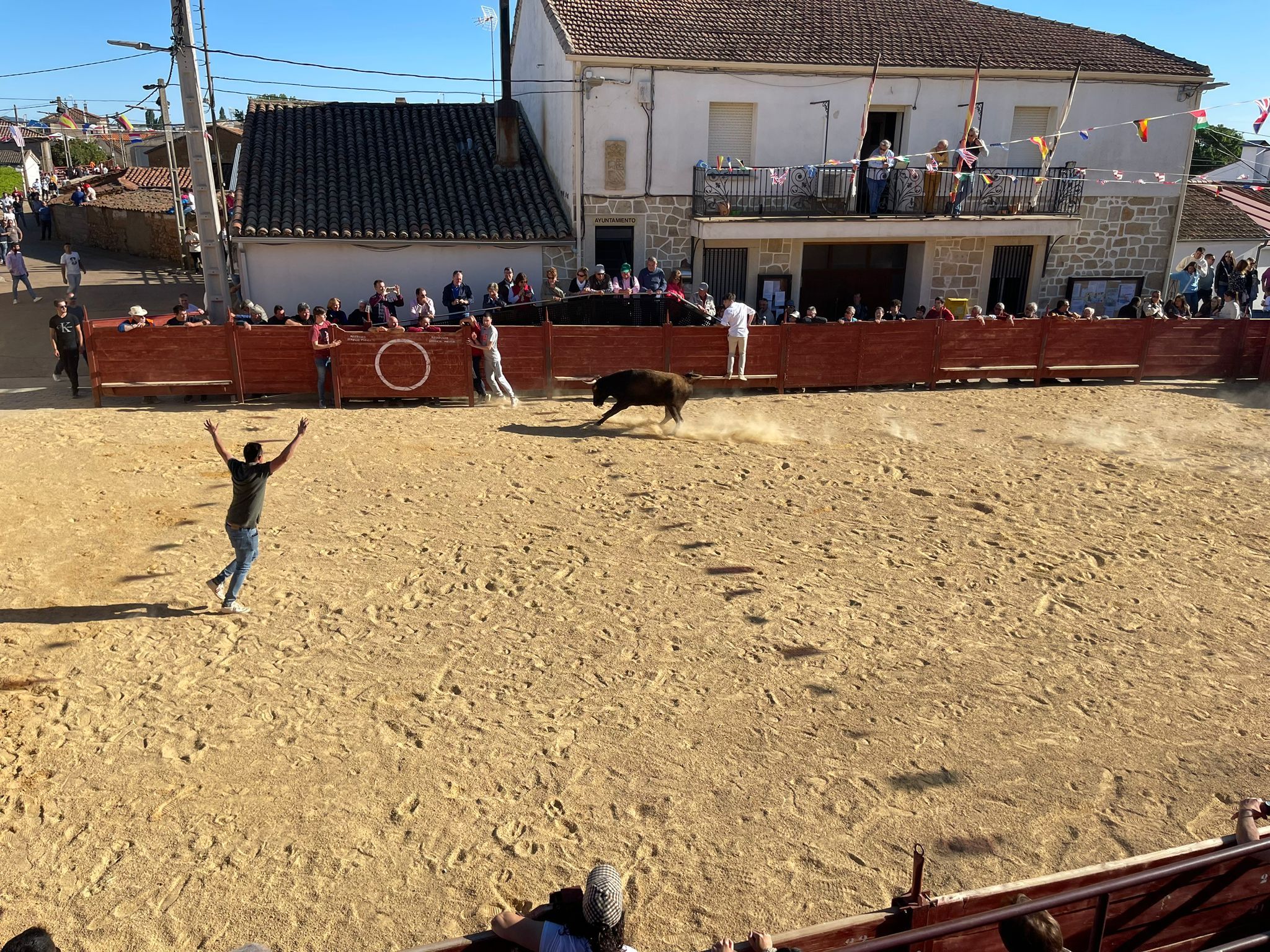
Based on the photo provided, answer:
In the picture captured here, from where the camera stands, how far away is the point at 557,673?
258 inches

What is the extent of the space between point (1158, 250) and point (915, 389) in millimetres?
8562

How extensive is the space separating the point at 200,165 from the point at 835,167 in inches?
430

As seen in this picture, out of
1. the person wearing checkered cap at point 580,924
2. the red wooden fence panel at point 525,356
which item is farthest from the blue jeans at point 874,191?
the person wearing checkered cap at point 580,924

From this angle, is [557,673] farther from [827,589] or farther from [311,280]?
[311,280]

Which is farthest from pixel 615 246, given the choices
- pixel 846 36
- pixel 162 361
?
pixel 162 361

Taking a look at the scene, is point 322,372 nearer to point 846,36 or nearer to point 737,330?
point 737,330

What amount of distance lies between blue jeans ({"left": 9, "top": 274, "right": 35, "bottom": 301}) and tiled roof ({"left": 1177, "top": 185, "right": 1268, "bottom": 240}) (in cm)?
2745

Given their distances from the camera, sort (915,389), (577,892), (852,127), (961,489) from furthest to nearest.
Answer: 1. (852,127)
2. (915,389)
3. (961,489)
4. (577,892)

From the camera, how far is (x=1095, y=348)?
55.4 feet

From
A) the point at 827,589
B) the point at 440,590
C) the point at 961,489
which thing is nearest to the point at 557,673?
the point at 440,590

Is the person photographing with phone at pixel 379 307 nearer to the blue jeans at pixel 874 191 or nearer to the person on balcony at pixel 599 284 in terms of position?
the person on balcony at pixel 599 284

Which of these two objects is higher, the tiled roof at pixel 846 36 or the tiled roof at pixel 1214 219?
the tiled roof at pixel 846 36

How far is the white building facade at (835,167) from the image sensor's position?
58.4 feet

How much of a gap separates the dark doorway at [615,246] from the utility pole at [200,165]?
6.90m
